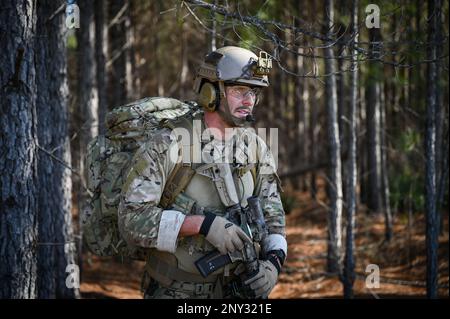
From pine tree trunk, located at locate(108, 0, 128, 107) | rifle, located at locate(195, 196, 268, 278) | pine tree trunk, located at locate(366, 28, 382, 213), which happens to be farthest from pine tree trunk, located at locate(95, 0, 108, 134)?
rifle, located at locate(195, 196, 268, 278)

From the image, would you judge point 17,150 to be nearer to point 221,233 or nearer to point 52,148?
point 221,233

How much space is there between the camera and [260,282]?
3590 millimetres

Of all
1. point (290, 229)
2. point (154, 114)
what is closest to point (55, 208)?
point (154, 114)

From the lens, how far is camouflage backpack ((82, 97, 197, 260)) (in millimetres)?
3824

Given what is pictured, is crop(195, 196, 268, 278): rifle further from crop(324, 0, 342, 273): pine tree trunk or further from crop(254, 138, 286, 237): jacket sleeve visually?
crop(324, 0, 342, 273): pine tree trunk

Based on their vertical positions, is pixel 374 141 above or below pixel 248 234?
above

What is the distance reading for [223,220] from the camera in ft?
11.7

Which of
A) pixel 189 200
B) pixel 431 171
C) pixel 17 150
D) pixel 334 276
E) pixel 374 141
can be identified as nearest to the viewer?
pixel 189 200

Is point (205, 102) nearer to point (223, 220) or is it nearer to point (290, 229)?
point (223, 220)

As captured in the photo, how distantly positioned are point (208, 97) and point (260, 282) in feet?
3.87

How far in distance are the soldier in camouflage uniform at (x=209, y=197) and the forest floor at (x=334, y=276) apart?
14.4ft

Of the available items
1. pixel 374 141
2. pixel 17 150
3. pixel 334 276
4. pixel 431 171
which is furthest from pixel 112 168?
pixel 374 141

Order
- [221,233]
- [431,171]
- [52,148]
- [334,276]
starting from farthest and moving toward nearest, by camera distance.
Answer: [334,276], [52,148], [431,171], [221,233]
